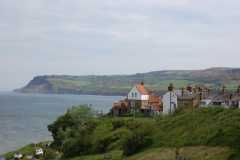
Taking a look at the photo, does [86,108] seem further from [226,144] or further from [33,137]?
[226,144]

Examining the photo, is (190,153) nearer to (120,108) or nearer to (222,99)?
(222,99)

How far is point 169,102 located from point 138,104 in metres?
8.30

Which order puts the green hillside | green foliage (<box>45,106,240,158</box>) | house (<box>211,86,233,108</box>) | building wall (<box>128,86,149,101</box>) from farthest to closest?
building wall (<box>128,86,149,101</box>)
house (<box>211,86,233,108</box>)
green foliage (<box>45,106,240,158</box>)
the green hillside

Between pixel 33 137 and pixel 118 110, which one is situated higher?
pixel 118 110

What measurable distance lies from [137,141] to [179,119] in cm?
750

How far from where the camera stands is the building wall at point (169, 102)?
79500mm

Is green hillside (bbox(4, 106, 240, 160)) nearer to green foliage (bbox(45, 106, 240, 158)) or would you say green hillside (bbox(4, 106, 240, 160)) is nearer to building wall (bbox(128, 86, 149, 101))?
green foliage (bbox(45, 106, 240, 158))

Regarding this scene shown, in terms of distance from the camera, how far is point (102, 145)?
57125 millimetres

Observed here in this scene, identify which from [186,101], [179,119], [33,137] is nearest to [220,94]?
[186,101]

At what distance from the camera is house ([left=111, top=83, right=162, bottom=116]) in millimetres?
84250

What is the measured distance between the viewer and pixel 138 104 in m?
86.9

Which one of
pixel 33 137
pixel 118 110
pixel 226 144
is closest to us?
pixel 226 144

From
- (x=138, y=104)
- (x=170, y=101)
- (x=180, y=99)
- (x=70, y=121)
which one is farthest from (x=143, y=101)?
(x=70, y=121)

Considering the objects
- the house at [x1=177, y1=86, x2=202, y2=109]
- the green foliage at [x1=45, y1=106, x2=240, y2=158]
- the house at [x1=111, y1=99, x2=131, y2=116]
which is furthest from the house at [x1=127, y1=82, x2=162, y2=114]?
the green foliage at [x1=45, y1=106, x2=240, y2=158]
